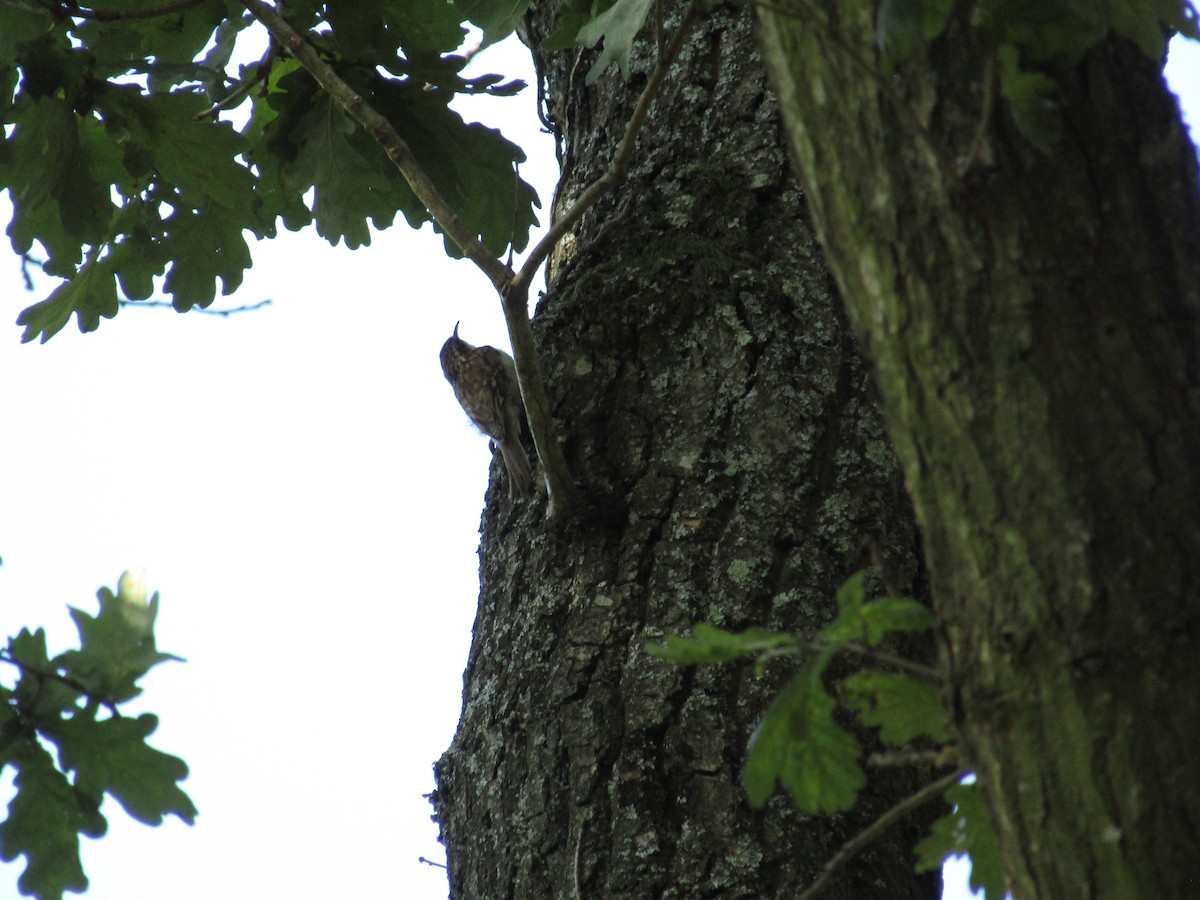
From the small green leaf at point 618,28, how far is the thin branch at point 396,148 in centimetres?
38

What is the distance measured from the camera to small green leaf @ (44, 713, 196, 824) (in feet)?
4.84

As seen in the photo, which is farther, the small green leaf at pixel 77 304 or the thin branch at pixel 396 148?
the small green leaf at pixel 77 304

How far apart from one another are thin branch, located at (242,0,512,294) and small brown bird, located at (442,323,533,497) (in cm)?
132

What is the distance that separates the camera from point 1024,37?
102 cm

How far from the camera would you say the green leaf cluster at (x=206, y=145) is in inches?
97.7

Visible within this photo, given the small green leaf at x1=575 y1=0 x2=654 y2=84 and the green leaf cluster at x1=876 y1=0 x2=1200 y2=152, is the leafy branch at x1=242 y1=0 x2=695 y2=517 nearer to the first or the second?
the small green leaf at x1=575 y1=0 x2=654 y2=84

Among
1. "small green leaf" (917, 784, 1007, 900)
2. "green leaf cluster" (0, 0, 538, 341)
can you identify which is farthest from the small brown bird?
"small green leaf" (917, 784, 1007, 900)

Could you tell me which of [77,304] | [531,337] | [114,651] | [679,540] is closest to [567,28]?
[531,337]

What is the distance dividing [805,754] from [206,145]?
2.11 m

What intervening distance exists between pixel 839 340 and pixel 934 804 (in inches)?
36.9

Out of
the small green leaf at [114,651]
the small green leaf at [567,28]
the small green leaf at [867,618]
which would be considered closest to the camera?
the small green leaf at [867,618]

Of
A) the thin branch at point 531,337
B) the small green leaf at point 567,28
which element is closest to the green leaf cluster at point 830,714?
the thin branch at point 531,337

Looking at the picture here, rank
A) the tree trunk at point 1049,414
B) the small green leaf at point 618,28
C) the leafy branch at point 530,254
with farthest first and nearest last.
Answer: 1. the leafy branch at point 530,254
2. the small green leaf at point 618,28
3. the tree trunk at point 1049,414

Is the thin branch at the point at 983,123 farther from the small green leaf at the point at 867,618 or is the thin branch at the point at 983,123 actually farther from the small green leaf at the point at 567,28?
the small green leaf at the point at 567,28
